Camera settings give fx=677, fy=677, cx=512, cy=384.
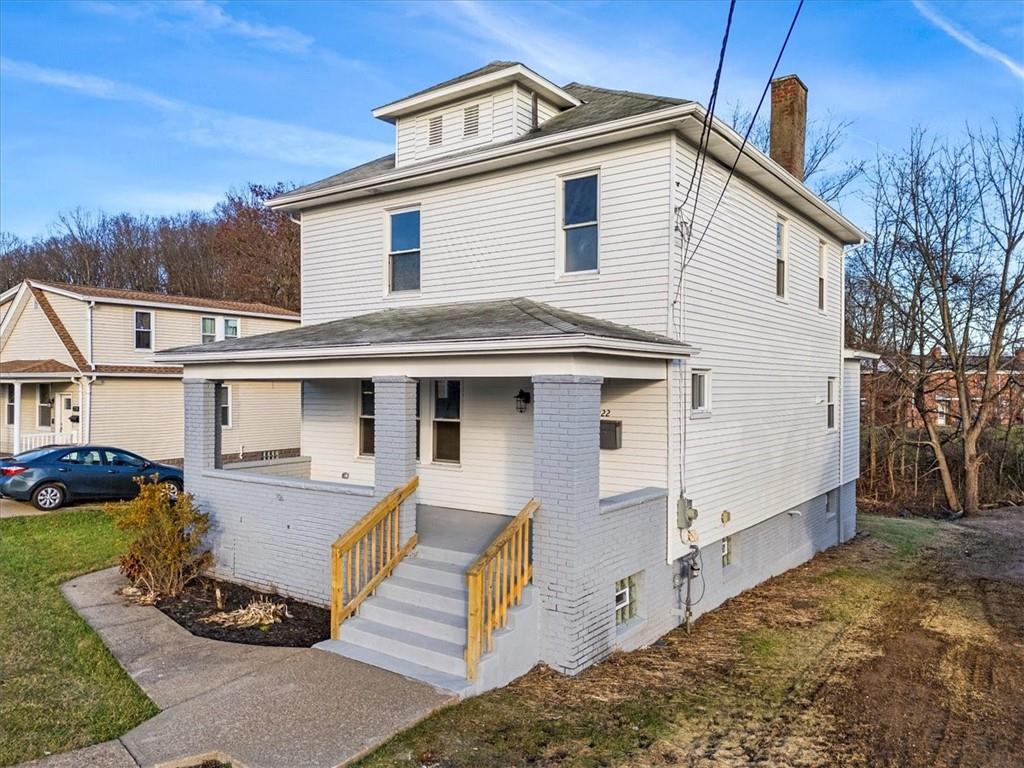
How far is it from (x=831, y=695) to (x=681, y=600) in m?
2.49

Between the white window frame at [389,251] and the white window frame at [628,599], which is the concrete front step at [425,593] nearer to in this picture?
the white window frame at [628,599]

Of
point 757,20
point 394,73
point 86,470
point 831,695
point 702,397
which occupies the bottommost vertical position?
point 831,695

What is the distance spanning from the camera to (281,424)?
24062 mm

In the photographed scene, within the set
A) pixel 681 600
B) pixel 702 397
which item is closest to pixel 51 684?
pixel 681 600

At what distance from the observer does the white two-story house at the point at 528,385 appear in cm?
684

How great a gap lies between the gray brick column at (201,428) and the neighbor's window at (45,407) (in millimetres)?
14460

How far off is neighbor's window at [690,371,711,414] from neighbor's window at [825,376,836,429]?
19.5 ft

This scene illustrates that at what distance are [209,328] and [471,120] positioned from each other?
50.6ft

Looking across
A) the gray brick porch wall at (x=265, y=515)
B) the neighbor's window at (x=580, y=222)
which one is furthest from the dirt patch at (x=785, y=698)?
the neighbor's window at (x=580, y=222)

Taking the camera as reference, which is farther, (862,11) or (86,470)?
(86,470)

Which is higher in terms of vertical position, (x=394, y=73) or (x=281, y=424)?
(x=394, y=73)

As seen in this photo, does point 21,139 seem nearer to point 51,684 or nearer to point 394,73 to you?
point 394,73

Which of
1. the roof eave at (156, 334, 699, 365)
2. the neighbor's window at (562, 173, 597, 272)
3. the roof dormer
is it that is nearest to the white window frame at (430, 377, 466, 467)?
the roof eave at (156, 334, 699, 365)

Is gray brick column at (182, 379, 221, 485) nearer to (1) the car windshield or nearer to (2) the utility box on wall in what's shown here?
(2) the utility box on wall
